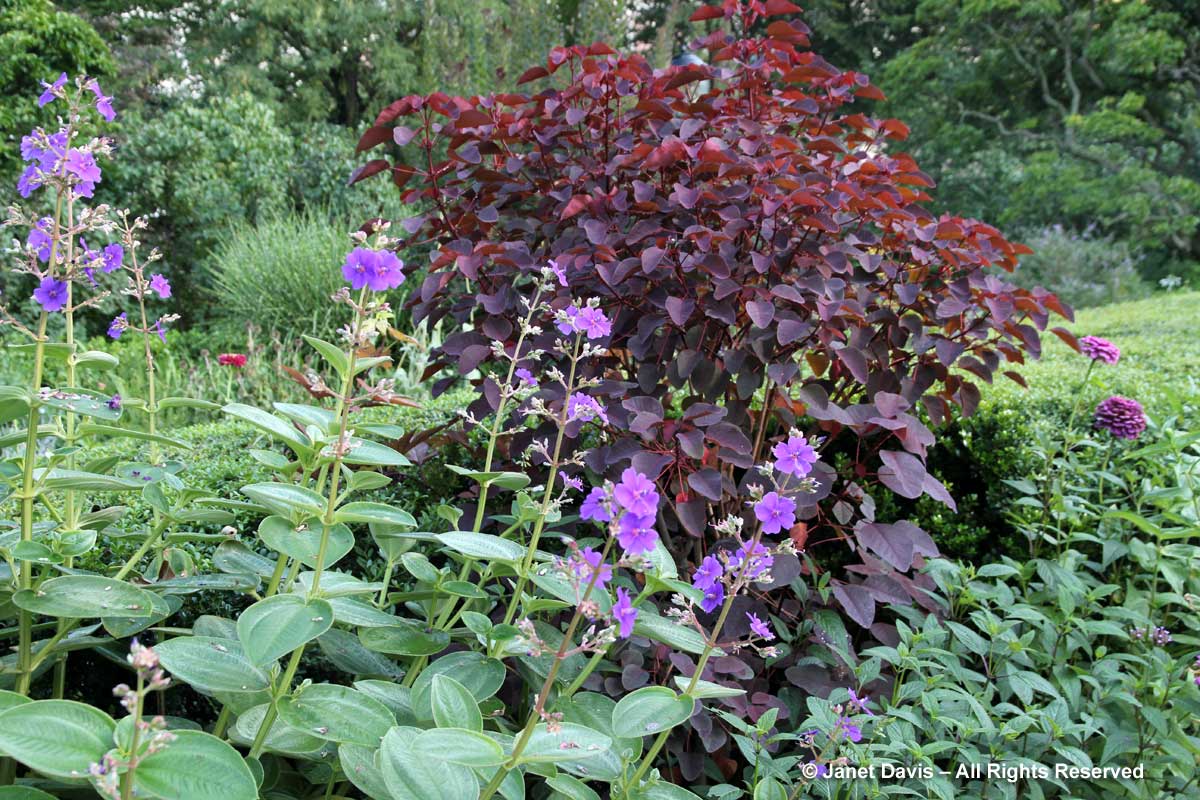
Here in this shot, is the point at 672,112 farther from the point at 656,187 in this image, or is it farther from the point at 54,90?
the point at 54,90

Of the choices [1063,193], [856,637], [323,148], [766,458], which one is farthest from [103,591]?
[1063,193]

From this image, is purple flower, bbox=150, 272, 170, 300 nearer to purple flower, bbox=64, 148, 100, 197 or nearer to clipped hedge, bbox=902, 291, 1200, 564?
purple flower, bbox=64, 148, 100, 197

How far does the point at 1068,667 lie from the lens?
1.74 m

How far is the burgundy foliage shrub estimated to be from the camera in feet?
5.57

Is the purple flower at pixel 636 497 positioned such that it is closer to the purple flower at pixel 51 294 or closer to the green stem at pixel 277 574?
the green stem at pixel 277 574

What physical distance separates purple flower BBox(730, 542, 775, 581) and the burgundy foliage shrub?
470 millimetres

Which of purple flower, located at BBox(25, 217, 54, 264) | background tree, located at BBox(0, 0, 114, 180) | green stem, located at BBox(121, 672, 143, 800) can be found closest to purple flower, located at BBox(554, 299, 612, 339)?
green stem, located at BBox(121, 672, 143, 800)

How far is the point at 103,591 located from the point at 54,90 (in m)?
0.76

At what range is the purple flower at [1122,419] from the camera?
6.94 ft

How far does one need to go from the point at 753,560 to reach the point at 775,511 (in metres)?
0.07

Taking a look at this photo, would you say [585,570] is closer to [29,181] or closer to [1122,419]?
[29,181]

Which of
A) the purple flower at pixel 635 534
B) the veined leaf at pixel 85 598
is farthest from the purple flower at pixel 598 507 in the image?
the veined leaf at pixel 85 598

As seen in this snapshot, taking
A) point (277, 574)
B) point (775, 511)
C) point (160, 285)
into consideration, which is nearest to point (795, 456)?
point (775, 511)

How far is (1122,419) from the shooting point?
212 cm
